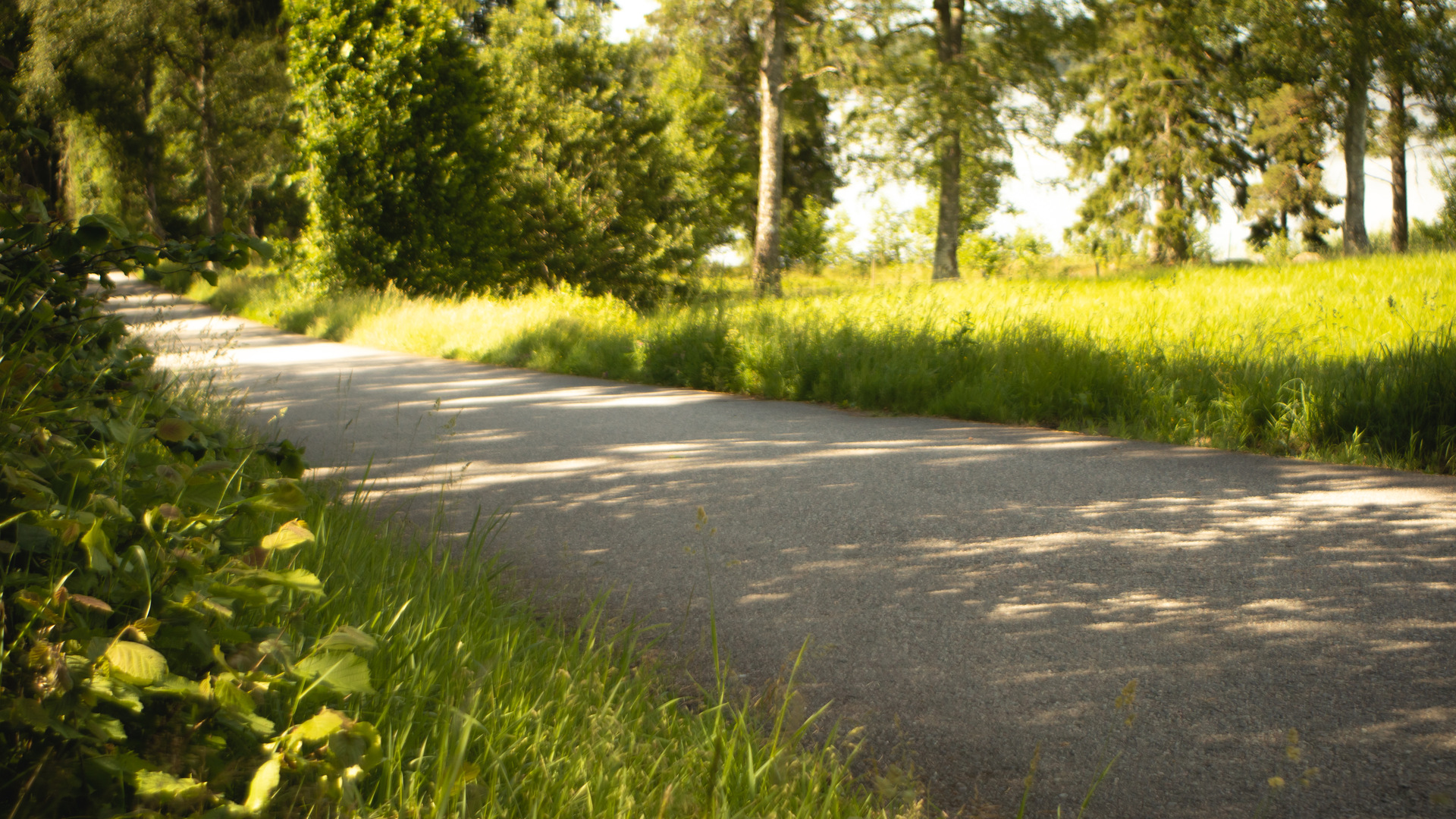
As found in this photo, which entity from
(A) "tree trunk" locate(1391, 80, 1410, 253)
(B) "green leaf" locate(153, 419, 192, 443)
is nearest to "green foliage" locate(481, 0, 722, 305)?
(A) "tree trunk" locate(1391, 80, 1410, 253)

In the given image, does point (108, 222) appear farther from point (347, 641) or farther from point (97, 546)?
point (347, 641)

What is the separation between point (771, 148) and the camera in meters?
20.5

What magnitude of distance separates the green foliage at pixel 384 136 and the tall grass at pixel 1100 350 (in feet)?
19.0

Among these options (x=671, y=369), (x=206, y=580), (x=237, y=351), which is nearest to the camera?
(x=206, y=580)

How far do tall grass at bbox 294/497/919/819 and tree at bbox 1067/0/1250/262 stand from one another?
30778 millimetres

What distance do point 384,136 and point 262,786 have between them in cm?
2265

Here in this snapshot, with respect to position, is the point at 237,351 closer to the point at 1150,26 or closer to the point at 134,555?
the point at 134,555

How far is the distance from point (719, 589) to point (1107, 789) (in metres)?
1.81

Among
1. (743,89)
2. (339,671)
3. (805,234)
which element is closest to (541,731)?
(339,671)

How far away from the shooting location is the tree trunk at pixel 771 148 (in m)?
20.5

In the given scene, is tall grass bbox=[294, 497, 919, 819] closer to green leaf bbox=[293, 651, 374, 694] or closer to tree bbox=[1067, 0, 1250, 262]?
green leaf bbox=[293, 651, 374, 694]

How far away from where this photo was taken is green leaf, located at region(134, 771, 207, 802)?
1399 millimetres

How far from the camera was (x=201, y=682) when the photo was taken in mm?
1542

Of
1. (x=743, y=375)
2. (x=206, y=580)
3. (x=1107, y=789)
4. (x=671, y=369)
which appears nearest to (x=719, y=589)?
(x=1107, y=789)
